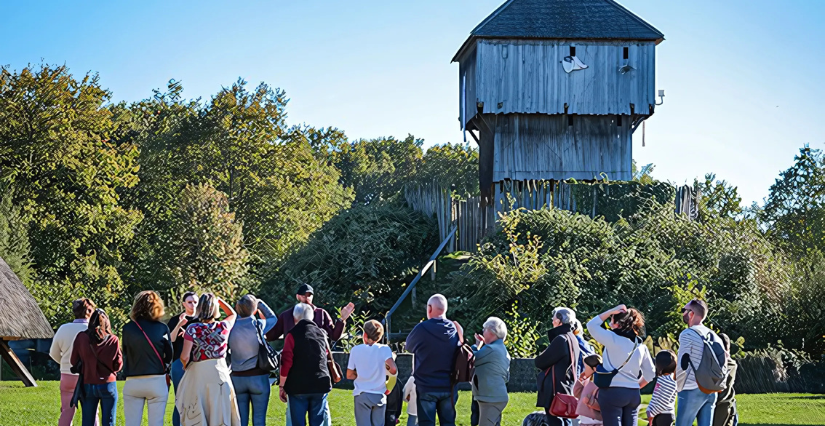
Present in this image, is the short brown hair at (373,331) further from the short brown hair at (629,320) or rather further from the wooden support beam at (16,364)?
the wooden support beam at (16,364)

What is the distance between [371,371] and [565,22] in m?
26.0

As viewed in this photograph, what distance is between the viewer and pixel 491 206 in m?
32.6

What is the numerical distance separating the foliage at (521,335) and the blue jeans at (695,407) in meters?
10.4

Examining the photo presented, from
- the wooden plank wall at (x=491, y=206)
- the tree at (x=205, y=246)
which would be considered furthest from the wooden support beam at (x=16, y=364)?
the wooden plank wall at (x=491, y=206)

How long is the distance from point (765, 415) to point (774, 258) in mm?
13314

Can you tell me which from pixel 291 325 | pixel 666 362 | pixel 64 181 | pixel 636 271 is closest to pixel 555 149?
pixel 636 271

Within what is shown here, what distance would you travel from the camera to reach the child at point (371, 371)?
1132 centimetres

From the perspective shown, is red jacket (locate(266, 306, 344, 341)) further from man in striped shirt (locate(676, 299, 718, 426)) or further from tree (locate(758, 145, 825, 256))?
tree (locate(758, 145, 825, 256))

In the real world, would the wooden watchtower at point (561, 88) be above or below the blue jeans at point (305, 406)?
above

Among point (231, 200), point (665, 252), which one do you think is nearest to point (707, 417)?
point (665, 252)

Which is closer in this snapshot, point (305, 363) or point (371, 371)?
point (305, 363)

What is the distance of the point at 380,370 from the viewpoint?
37.4ft

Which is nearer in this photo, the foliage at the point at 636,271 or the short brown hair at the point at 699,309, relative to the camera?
the short brown hair at the point at 699,309

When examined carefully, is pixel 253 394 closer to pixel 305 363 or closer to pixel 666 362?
pixel 305 363
